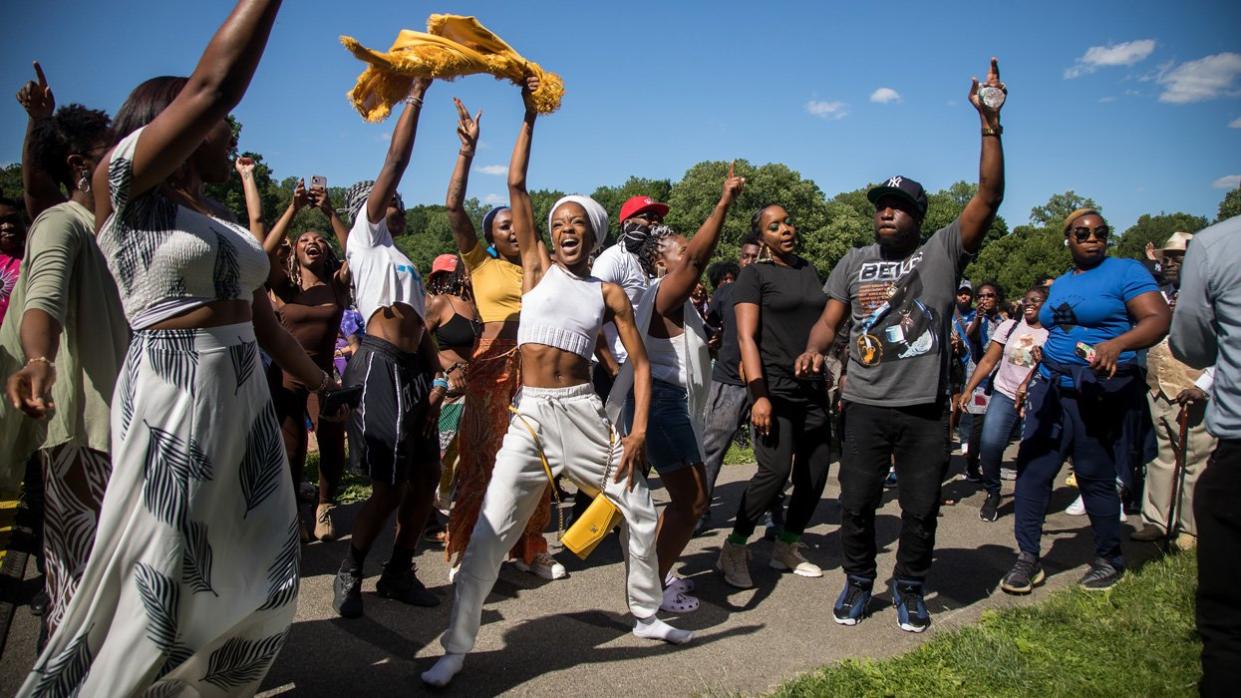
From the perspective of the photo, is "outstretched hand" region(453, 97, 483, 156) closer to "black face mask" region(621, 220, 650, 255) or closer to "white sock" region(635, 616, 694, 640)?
"black face mask" region(621, 220, 650, 255)

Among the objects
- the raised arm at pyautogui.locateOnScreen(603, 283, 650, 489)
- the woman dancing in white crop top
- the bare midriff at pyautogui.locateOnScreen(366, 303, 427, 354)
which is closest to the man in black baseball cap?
the raised arm at pyautogui.locateOnScreen(603, 283, 650, 489)

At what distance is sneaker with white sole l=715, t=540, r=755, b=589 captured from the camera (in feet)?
15.9

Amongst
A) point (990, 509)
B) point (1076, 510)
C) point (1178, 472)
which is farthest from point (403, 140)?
point (1076, 510)

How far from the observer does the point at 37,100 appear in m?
3.76

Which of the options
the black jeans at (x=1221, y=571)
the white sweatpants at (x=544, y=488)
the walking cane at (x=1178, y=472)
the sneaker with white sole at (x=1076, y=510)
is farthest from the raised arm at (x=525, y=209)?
the sneaker with white sole at (x=1076, y=510)

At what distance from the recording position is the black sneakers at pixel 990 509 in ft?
21.4

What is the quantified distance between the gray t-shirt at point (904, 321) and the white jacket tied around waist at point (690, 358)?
813mm

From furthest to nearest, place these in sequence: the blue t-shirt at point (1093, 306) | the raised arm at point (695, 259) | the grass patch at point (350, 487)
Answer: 1. the grass patch at point (350, 487)
2. the blue t-shirt at point (1093, 306)
3. the raised arm at point (695, 259)

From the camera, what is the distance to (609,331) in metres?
5.42

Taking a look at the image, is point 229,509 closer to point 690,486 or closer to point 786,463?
point 690,486

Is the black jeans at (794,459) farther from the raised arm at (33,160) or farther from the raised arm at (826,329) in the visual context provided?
the raised arm at (33,160)

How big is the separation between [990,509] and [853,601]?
9.44 ft

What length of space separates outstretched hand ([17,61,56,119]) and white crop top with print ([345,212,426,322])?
146 centimetres

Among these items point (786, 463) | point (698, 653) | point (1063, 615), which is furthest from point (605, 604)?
point (1063, 615)
